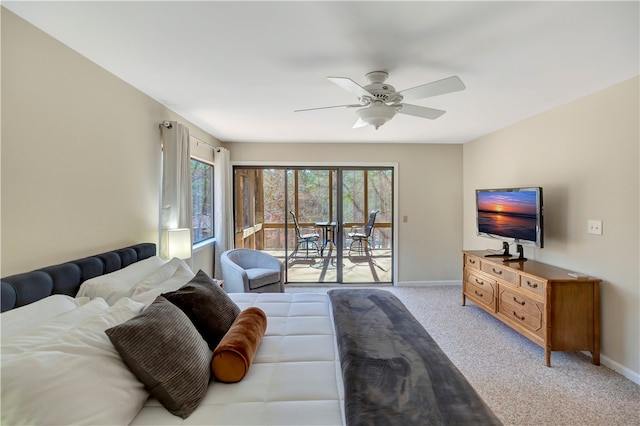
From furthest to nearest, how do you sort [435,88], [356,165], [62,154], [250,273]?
[356,165]
[250,273]
[435,88]
[62,154]

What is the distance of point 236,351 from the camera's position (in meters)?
1.34

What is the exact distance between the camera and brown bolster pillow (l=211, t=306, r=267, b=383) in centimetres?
130

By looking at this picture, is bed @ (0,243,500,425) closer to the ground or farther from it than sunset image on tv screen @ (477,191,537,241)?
closer to the ground

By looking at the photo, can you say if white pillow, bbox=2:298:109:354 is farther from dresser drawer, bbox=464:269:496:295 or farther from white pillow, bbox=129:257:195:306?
dresser drawer, bbox=464:269:496:295

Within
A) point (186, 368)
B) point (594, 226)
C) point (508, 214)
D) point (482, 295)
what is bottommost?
point (482, 295)

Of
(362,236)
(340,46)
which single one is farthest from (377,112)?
(362,236)

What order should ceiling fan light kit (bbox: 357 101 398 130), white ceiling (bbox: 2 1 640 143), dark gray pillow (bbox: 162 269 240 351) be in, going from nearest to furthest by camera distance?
white ceiling (bbox: 2 1 640 143), dark gray pillow (bbox: 162 269 240 351), ceiling fan light kit (bbox: 357 101 398 130)

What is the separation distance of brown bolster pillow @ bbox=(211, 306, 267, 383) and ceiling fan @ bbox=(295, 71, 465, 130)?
156 centimetres

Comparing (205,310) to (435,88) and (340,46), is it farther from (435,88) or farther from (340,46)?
(435,88)

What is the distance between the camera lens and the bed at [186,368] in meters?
0.95

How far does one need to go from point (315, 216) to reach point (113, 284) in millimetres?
3377

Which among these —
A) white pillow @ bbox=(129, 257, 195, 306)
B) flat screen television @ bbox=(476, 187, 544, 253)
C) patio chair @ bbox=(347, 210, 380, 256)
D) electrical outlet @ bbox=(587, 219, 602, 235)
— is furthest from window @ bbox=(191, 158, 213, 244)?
electrical outlet @ bbox=(587, 219, 602, 235)

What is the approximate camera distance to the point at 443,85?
180 centimetres

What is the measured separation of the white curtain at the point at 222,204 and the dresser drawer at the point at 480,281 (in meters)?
3.49
